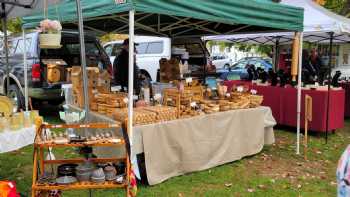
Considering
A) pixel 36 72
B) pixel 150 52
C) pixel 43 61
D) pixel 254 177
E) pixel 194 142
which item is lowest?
pixel 254 177

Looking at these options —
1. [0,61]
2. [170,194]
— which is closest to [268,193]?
[170,194]

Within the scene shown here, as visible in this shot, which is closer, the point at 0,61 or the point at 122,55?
the point at 122,55

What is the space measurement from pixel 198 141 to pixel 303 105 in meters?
3.23

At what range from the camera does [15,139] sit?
3.38 m

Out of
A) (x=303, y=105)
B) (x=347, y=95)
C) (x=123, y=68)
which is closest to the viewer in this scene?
(x=123, y=68)

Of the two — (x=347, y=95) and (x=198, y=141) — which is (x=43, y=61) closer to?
(x=198, y=141)

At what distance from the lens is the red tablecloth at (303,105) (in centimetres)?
707

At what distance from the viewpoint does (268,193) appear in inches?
172

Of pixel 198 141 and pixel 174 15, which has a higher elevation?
pixel 174 15

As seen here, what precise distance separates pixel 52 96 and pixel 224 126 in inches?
155

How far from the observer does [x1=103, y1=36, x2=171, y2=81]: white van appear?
11.9 metres

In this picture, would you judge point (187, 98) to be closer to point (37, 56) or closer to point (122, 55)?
point (122, 55)

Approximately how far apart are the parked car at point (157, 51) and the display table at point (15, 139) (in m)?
7.36

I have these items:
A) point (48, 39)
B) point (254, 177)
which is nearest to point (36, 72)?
point (48, 39)
